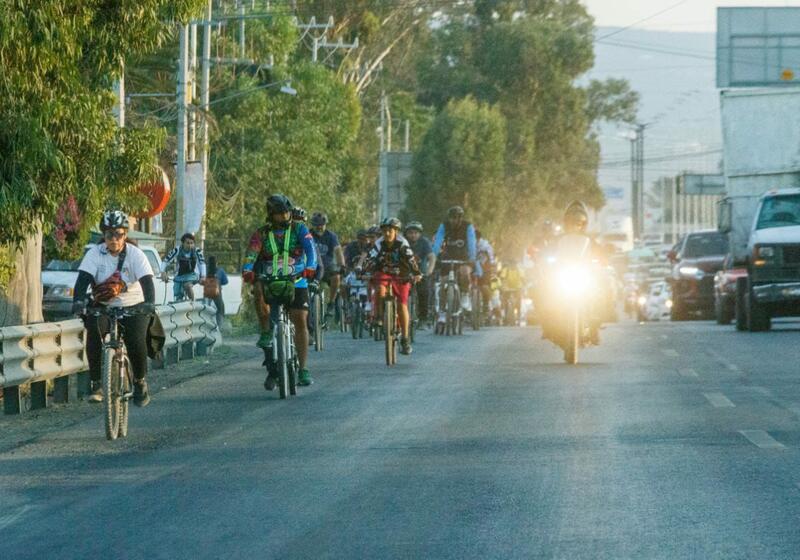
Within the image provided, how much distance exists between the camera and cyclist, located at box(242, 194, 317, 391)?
1656 cm

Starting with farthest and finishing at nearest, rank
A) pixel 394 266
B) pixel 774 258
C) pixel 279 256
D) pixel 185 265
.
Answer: pixel 185 265 → pixel 774 258 → pixel 394 266 → pixel 279 256

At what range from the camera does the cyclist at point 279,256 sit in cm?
1656

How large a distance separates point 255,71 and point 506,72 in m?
30.6

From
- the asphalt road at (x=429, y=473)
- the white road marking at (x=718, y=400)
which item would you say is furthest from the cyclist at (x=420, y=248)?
the white road marking at (x=718, y=400)

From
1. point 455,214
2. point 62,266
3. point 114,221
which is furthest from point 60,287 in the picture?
point 114,221

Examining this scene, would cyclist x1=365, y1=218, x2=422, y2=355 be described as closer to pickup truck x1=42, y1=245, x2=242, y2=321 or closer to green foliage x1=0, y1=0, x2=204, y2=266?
green foliage x1=0, y1=0, x2=204, y2=266

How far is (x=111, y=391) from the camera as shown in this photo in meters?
13.2

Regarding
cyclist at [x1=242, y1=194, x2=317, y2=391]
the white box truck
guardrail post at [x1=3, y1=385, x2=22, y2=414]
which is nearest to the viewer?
guardrail post at [x1=3, y1=385, x2=22, y2=414]

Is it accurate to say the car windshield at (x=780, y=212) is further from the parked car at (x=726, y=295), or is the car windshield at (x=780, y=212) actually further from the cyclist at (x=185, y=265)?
the cyclist at (x=185, y=265)

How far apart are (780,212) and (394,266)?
10.2m

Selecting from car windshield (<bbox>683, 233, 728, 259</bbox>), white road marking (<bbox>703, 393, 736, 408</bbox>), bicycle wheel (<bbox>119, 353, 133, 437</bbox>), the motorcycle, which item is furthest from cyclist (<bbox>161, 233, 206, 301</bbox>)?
bicycle wheel (<bbox>119, 353, 133, 437</bbox>)

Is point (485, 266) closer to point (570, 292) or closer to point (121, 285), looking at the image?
point (570, 292)

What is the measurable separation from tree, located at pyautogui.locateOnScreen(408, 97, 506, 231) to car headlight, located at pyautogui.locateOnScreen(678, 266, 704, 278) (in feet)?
116

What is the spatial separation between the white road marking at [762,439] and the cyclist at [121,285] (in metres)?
4.32
